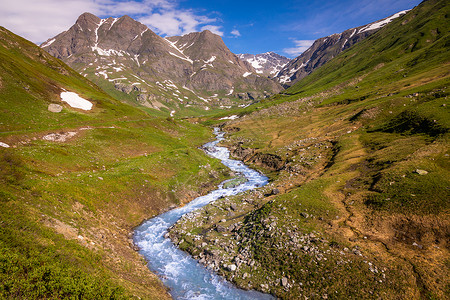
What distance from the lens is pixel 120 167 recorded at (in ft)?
159

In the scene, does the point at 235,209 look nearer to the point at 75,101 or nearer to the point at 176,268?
the point at 176,268

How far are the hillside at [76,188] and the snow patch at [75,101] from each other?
4.74 ft

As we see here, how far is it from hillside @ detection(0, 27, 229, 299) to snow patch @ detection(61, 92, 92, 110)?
144cm

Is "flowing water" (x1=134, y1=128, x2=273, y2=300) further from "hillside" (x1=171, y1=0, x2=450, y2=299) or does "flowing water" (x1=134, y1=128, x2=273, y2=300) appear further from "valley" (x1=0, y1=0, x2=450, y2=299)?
"hillside" (x1=171, y1=0, x2=450, y2=299)

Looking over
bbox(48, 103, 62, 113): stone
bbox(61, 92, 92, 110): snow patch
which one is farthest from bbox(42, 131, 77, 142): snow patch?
bbox(61, 92, 92, 110): snow patch

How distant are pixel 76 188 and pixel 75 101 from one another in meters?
64.8

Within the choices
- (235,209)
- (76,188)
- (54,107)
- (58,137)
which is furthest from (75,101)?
(235,209)

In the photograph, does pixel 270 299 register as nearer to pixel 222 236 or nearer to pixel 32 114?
pixel 222 236

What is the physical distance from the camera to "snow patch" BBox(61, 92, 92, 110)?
79.0 m

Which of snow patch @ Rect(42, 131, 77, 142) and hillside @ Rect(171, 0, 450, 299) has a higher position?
snow patch @ Rect(42, 131, 77, 142)

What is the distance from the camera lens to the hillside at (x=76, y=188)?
530 inches

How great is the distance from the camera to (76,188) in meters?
33.2

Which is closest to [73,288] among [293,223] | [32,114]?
[293,223]

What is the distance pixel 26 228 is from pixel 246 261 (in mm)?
22123
